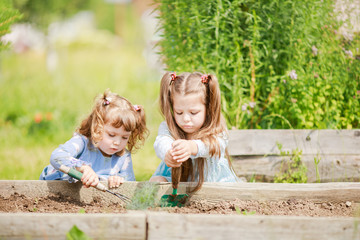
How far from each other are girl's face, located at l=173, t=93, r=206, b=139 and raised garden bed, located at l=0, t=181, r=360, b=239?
382 millimetres

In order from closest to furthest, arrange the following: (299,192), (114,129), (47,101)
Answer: (299,192) → (114,129) → (47,101)

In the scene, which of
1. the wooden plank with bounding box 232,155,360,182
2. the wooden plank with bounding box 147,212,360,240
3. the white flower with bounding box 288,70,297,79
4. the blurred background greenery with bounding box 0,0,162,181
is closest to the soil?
the wooden plank with bounding box 147,212,360,240

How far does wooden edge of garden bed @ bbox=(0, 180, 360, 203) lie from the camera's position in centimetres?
216

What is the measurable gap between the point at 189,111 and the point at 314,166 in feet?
4.04

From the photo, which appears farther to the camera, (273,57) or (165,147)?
(273,57)

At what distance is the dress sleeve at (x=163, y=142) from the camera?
220 centimetres

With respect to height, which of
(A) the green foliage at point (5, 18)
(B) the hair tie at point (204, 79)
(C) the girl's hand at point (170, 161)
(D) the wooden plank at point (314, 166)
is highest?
(A) the green foliage at point (5, 18)

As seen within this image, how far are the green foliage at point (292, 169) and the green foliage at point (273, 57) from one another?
0.24m

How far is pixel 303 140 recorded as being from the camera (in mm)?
2920

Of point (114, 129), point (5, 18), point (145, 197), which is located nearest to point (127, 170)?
point (114, 129)

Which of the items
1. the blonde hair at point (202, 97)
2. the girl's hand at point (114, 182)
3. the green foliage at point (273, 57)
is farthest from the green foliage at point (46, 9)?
the girl's hand at point (114, 182)

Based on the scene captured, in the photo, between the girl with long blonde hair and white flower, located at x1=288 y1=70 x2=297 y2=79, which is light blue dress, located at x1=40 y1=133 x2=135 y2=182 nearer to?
the girl with long blonde hair

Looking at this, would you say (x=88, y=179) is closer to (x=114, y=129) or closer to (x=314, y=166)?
(x=114, y=129)

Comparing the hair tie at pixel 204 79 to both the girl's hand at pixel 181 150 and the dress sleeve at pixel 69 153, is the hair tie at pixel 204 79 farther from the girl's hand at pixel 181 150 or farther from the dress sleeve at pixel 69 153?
the dress sleeve at pixel 69 153
